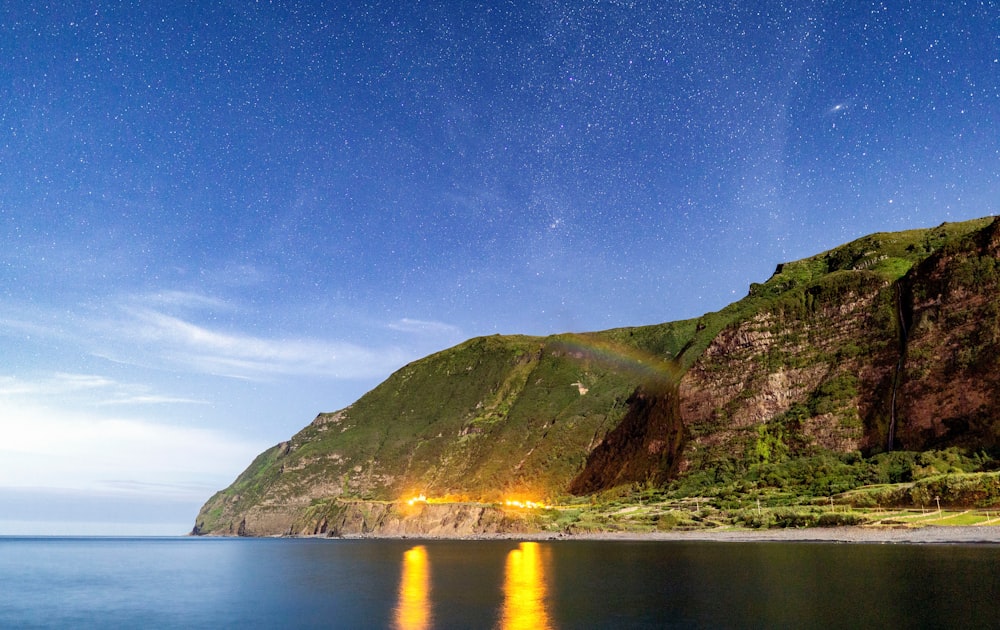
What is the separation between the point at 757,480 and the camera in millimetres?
126125

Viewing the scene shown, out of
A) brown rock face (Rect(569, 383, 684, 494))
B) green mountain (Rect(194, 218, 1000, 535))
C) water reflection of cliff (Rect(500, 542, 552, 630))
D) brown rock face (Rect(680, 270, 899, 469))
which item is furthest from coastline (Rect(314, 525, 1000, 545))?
water reflection of cliff (Rect(500, 542, 552, 630))

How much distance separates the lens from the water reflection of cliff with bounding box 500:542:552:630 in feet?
99.6

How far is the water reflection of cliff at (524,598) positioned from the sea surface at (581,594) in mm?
98

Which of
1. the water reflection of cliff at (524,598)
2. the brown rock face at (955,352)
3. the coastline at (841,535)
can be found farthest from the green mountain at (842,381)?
the water reflection of cliff at (524,598)

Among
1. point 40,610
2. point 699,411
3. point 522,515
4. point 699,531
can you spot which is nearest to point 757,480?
point 699,531

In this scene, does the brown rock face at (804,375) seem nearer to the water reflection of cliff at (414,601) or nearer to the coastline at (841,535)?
the coastline at (841,535)

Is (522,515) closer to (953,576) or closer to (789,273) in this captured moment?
(789,273)

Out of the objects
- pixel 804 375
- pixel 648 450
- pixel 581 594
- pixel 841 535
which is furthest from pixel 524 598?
pixel 648 450

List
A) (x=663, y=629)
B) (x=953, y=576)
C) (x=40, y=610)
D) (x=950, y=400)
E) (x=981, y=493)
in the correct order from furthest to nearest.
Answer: (x=950, y=400), (x=981, y=493), (x=40, y=610), (x=953, y=576), (x=663, y=629)

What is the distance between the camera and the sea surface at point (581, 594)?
98.8 feet

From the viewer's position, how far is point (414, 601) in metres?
40.4

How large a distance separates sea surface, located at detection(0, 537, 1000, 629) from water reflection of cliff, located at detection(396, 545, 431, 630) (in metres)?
0.16

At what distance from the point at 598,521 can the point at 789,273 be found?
108780 mm

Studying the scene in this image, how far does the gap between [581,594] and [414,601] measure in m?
10.7
